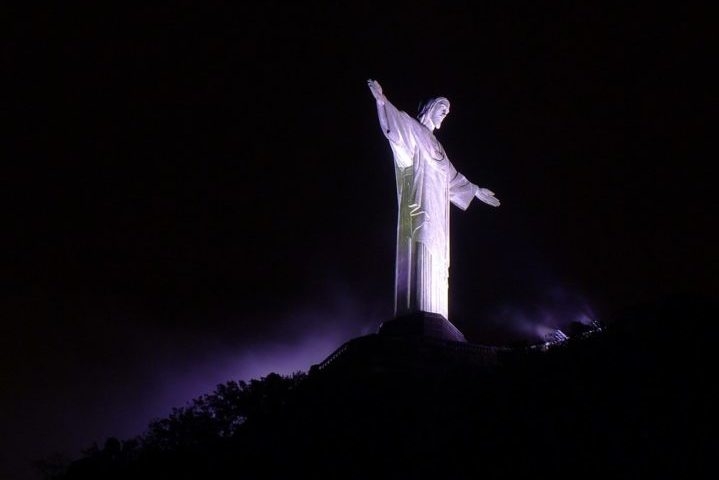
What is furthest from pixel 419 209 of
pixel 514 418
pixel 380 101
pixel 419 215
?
pixel 514 418

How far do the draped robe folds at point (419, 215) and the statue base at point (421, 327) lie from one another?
0.28 m

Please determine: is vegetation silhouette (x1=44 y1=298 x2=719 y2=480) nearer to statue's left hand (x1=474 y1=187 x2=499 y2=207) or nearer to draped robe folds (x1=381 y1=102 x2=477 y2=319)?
draped robe folds (x1=381 y1=102 x2=477 y2=319)

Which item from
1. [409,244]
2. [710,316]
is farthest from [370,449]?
[409,244]

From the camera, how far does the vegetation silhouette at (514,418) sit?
7312 mm

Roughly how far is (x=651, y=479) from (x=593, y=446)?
0.67 metres

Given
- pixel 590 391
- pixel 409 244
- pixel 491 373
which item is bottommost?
pixel 590 391

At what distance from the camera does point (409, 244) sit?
13.9 metres

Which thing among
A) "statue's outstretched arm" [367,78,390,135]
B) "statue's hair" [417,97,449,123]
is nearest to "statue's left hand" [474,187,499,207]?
"statue's hair" [417,97,449,123]

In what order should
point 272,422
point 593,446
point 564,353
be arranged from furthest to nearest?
1. point 272,422
2. point 564,353
3. point 593,446

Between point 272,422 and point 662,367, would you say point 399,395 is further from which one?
point 662,367

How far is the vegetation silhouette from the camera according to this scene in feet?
24.0

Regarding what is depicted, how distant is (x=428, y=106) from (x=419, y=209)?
279cm

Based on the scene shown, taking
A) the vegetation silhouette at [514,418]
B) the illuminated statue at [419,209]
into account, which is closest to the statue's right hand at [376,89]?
the illuminated statue at [419,209]

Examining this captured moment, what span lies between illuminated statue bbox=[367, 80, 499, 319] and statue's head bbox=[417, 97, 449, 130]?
23 mm
